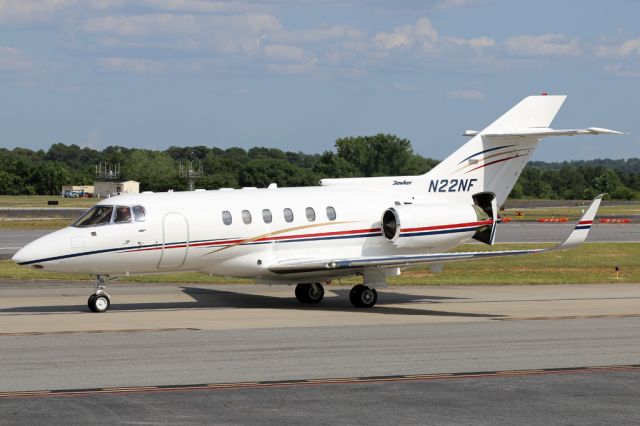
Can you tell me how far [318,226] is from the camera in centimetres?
Answer: 2927

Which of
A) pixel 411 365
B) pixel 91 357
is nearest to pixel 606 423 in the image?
pixel 411 365

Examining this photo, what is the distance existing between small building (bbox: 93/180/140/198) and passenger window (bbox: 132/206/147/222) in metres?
97.2

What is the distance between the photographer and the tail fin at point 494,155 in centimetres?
3150

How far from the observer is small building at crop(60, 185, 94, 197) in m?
152

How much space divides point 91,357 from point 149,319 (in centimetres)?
634

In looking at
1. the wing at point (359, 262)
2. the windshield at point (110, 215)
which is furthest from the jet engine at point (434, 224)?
the windshield at point (110, 215)

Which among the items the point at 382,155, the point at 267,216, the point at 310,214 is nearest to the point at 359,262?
the point at 310,214

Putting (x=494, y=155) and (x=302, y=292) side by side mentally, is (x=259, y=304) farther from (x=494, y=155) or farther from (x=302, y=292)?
(x=494, y=155)

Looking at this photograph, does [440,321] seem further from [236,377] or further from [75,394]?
[75,394]

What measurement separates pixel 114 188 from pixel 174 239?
114m

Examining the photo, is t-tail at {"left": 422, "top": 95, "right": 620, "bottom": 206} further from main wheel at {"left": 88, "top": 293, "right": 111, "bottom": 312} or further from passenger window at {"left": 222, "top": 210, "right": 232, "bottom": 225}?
main wheel at {"left": 88, "top": 293, "right": 111, "bottom": 312}

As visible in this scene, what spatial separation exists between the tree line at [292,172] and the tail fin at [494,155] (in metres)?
48.2

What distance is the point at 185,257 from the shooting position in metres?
27.8

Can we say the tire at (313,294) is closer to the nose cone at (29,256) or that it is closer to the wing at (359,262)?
the wing at (359,262)
